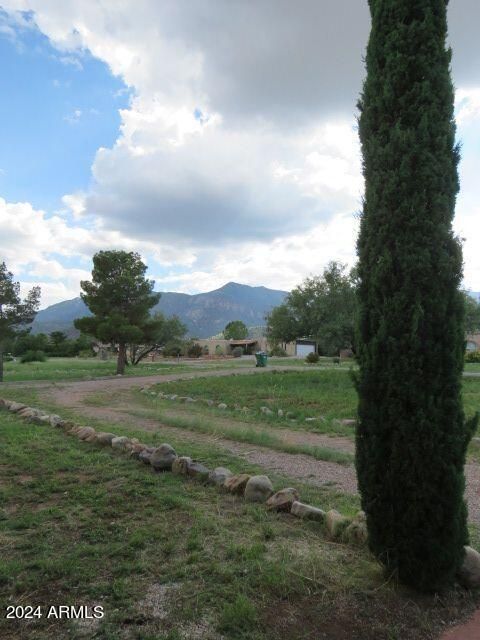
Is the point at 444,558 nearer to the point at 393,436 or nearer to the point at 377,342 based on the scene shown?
the point at 393,436

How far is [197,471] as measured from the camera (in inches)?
191

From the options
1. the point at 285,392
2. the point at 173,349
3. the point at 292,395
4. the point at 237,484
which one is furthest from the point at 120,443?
the point at 173,349

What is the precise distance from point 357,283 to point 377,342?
443 millimetres

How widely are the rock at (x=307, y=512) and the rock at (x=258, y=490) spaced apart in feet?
1.31

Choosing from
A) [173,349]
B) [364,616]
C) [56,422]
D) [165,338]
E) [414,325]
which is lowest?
[364,616]

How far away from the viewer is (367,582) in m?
2.81

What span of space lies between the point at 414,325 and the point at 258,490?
240 centimetres

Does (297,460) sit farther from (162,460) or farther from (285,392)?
(285,392)

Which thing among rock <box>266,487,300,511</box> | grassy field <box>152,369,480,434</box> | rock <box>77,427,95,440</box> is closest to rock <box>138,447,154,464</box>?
rock <box>77,427,95,440</box>

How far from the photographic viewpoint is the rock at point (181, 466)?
16.4 feet

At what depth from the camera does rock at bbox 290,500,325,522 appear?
3740 millimetres

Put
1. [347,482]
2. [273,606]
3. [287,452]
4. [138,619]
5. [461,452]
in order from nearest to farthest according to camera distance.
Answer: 1. [138,619]
2. [273,606]
3. [461,452]
4. [347,482]
5. [287,452]

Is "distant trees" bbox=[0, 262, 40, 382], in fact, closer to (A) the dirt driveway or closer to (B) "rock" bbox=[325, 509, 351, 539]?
(A) the dirt driveway

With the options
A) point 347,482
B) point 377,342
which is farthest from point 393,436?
point 347,482
